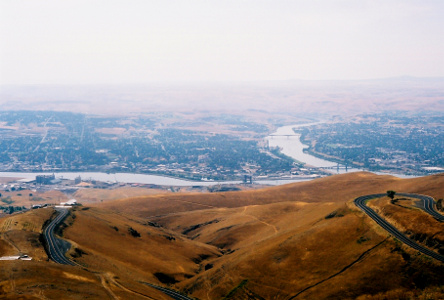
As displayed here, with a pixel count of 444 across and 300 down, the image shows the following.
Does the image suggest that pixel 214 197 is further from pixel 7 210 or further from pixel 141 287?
pixel 141 287

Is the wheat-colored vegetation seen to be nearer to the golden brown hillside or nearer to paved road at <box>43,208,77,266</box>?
the golden brown hillside

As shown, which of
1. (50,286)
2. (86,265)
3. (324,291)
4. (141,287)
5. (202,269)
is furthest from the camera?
(202,269)

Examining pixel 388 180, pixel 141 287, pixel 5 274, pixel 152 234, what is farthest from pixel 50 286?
pixel 388 180

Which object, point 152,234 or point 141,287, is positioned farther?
point 152,234

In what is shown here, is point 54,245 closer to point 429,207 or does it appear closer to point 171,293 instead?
point 171,293

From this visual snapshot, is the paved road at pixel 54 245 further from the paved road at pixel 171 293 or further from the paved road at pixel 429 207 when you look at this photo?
the paved road at pixel 429 207

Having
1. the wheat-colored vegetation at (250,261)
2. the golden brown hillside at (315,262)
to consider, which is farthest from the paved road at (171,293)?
the golden brown hillside at (315,262)

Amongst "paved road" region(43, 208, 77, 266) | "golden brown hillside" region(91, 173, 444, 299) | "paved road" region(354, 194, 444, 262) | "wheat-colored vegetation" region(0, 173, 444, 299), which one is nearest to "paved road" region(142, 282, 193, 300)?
"wheat-colored vegetation" region(0, 173, 444, 299)

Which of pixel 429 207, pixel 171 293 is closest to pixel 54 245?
pixel 171 293
